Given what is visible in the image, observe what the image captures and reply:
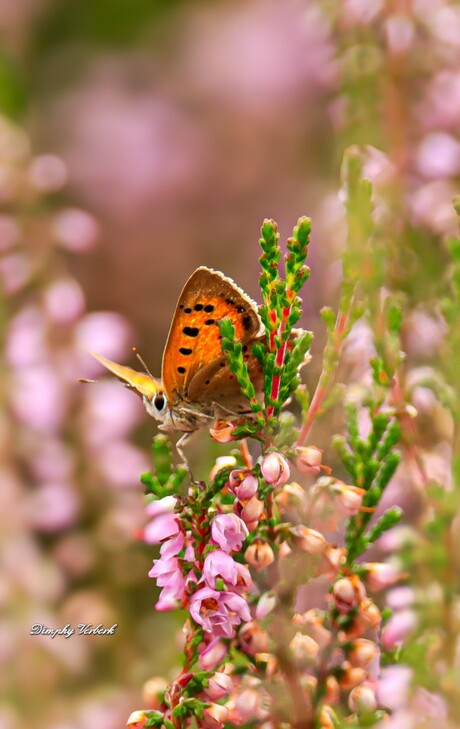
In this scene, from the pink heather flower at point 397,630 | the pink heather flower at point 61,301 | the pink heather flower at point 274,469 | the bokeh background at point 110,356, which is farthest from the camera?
the pink heather flower at point 61,301

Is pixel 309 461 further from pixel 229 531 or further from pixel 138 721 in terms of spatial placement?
pixel 138 721

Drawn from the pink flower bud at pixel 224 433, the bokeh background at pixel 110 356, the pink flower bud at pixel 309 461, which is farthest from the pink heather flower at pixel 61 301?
the pink flower bud at pixel 309 461

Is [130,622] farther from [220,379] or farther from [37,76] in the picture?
[37,76]

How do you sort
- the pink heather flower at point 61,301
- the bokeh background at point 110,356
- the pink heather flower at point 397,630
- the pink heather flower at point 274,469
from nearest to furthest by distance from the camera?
the pink heather flower at point 274,469 → the pink heather flower at point 397,630 → the bokeh background at point 110,356 → the pink heather flower at point 61,301

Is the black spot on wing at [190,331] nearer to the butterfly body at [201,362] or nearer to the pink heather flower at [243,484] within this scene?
the butterfly body at [201,362]

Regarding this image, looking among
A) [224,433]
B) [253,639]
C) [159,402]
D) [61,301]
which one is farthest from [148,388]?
[61,301]

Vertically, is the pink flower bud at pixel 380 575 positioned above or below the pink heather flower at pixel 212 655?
above

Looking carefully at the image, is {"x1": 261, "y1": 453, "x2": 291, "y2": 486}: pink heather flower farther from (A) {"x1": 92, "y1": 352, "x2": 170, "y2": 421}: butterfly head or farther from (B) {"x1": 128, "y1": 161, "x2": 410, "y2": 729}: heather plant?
(A) {"x1": 92, "y1": 352, "x2": 170, "y2": 421}: butterfly head

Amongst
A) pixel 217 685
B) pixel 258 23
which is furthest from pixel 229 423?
pixel 258 23
